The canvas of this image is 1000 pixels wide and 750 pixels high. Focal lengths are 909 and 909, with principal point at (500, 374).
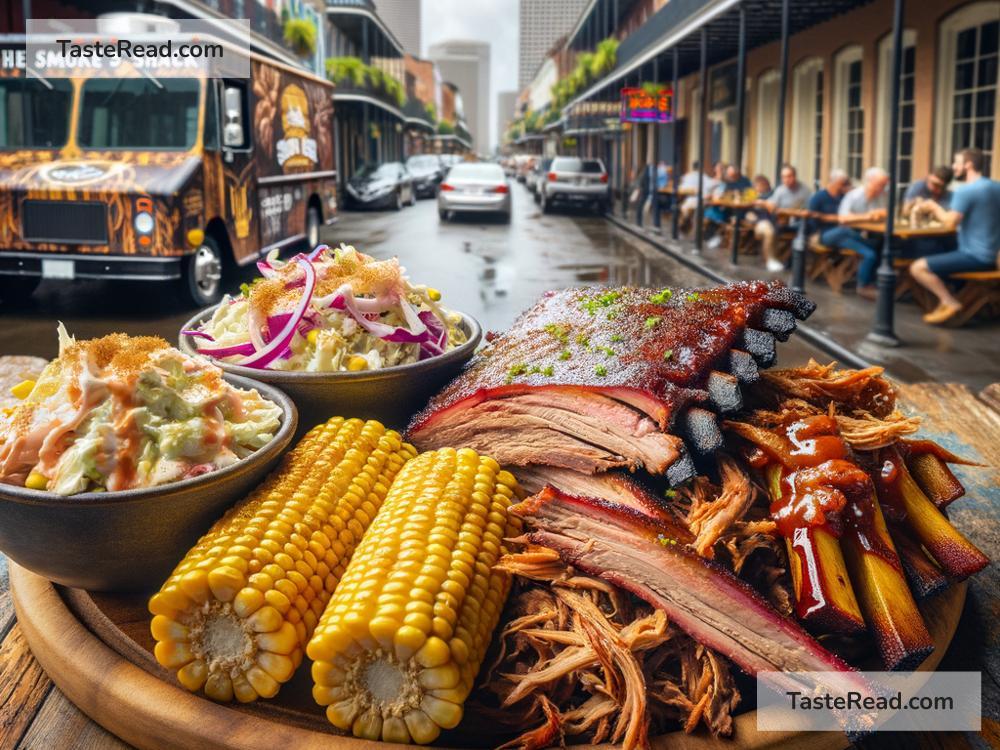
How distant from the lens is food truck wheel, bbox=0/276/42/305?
1151 centimetres

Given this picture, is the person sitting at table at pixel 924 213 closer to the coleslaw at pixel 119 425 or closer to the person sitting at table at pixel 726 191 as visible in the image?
the person sitting at table at pixel 726 191

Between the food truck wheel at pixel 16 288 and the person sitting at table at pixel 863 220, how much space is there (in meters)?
10.8

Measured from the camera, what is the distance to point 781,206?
15.6 metres

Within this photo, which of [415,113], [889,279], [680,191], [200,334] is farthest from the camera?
[415,113]

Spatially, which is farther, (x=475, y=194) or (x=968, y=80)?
(x=475, y=194)

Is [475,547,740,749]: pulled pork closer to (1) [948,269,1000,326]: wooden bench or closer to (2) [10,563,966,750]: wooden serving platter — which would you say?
(2) [10,563,966,750]: wooden serving platter

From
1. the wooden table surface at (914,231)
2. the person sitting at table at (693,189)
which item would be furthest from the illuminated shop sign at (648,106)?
the wooden table surface at (914,231)

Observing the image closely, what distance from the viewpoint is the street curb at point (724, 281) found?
28.1 feet

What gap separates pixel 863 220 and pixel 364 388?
37.5 feet

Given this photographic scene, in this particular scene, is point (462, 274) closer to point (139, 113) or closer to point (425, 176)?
point (139, 113)

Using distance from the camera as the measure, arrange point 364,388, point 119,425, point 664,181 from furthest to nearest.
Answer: point 664,181, point 364,388, point 119,425

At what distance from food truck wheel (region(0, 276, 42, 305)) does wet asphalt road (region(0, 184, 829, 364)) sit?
0.47ft

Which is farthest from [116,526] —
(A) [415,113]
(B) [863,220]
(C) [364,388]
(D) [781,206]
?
(A) [415,113]

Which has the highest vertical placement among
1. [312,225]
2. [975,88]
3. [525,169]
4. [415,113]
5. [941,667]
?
[415,113]
